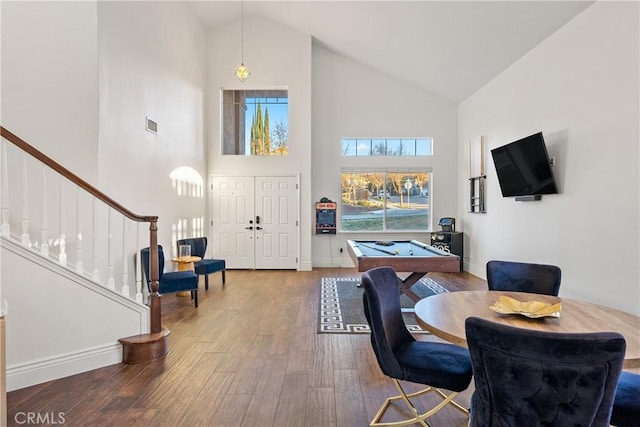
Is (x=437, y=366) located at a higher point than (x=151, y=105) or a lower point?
lower

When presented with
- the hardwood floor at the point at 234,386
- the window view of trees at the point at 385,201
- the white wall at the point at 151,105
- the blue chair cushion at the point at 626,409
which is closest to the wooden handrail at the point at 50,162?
the white wall at the point at 151,105

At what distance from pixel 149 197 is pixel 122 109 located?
1.25 m

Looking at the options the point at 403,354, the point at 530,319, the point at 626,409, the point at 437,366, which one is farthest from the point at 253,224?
the point at 626,409

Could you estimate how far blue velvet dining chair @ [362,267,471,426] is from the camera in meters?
1.91

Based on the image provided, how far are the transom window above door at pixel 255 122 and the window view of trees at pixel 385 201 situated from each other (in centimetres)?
180

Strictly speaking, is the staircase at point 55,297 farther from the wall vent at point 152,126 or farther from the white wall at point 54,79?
the wall vent at point 152,126

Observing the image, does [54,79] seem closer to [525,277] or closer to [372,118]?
[525,277]

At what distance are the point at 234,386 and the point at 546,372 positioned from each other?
2216 mm

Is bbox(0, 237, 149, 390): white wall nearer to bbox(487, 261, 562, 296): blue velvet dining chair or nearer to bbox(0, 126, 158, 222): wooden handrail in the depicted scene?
bbox(0, 126, 158, 222): wooden handrail

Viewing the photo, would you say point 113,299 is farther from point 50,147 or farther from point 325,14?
point 325,14

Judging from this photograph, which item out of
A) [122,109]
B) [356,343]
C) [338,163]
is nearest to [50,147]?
[122,109]

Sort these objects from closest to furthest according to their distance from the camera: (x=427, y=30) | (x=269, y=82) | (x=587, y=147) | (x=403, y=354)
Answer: (x=403, y=354)
(x=587, y=147)
(x=427, y=30)
(x=269, y=82)

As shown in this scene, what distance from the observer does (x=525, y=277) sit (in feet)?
8.87

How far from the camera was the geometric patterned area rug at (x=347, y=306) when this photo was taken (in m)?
3.98
